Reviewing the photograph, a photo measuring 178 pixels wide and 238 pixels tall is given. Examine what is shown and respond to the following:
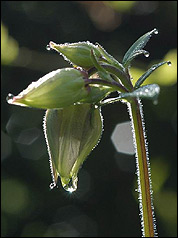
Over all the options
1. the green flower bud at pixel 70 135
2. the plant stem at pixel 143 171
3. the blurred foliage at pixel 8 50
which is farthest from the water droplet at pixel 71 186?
the blurred foliage at pixel 8 50

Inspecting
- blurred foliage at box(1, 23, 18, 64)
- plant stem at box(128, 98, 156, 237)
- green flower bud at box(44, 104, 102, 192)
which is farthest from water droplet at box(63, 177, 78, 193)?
blurred foliage at box(1, 23, 18, 64)

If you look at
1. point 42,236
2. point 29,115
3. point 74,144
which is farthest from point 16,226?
point 74,144

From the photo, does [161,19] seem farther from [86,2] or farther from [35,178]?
[35,178]

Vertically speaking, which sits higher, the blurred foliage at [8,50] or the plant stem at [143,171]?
the blurred foliage at [8,50]

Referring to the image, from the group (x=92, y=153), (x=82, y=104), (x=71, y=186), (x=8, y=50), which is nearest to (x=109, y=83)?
(x=82, y=104)

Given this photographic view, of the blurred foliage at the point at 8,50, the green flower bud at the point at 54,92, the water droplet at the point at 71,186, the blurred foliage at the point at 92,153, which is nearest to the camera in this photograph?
the green flower bud at the point at 54,92

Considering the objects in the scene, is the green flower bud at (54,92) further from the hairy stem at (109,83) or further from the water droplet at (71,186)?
the water droplet at (71,186)
